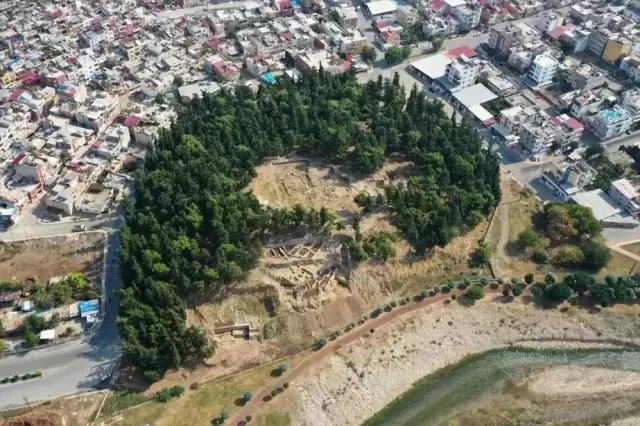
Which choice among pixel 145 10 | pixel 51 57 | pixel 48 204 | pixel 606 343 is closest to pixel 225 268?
pixel 48 204

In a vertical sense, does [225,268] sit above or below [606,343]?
above

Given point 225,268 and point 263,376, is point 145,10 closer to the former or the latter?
point 225,268

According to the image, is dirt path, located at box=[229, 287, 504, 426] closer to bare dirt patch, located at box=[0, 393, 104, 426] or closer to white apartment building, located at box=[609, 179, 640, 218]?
bare dirt patch, located at box=[0, 393, 104, 426]

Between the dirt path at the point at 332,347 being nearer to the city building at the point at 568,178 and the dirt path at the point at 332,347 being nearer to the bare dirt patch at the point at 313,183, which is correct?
the bare dirt patch at the point at 313,183

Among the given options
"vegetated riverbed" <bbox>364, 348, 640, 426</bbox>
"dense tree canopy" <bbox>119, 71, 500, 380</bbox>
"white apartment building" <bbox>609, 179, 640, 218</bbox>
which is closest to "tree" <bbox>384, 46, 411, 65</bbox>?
"dense tree canopy" <bbox>119, 71, 500, 380</bbox>

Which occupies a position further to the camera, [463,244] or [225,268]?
[463,244]

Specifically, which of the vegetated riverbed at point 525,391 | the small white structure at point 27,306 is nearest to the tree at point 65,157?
the small white structure at point 27,306

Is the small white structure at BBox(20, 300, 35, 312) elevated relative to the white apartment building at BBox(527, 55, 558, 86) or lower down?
lower down
